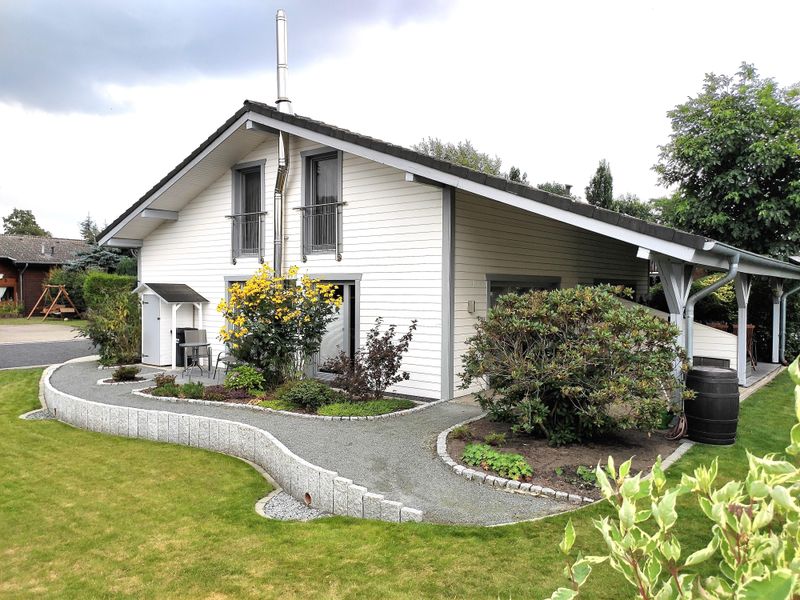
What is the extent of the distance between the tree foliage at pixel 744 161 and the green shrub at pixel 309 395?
13569 millimetres

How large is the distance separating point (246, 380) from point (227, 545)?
5423 millimetres

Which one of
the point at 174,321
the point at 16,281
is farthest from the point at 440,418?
the point at 16,281

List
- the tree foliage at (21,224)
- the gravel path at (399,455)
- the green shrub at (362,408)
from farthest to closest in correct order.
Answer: the tree foliage at (21,224) → the green shrub at (362,408) → the gravel path at (399,455)

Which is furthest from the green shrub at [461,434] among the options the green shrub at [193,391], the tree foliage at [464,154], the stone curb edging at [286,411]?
the tree foliage at [464,154]

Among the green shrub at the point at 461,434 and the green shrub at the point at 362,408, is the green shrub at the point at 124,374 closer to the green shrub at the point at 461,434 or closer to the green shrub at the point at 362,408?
the green shrub at the point at 362,408

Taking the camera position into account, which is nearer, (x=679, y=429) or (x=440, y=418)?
(x=679, y=429)

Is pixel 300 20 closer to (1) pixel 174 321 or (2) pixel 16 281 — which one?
(1) pixel 174 321

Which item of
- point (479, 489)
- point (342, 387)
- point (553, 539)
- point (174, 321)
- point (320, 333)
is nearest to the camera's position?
point (553, 539)

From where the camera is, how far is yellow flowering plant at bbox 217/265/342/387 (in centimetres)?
960

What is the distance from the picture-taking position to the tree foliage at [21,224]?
66.6 metres

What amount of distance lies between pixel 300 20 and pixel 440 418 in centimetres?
1233

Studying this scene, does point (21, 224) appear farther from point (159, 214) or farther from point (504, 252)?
point (504, 252)

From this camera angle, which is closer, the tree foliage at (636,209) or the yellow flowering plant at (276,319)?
the yellow flowering plant at (276,319)

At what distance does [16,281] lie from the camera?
1389 inches
